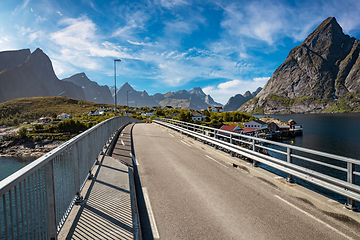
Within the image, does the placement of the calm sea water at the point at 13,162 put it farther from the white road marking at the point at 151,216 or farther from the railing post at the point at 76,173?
the white road marking at the point at 151,216

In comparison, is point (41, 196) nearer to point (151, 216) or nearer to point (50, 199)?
point (50, 199)

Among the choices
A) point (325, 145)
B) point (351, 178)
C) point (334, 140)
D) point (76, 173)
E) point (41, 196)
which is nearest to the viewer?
point (41, 196)

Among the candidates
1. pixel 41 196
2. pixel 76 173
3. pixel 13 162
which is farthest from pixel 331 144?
pixel 13 162

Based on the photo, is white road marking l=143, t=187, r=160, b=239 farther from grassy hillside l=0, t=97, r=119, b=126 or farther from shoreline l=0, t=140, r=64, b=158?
grassy hillside l=0, t=97, r=119, b=126

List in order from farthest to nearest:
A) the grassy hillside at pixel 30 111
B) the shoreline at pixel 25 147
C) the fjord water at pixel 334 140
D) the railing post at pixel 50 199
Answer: the grassy hillside at pixel 30 111, the shoreline at pixel 25 147, the fjord water at pixel 334 140, the railing post at pixel 50 199

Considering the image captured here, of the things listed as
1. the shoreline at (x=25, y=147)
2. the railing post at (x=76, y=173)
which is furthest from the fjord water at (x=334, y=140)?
the shoreline at (x=25, y=147)

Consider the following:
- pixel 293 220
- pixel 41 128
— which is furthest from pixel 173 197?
pixel 41 128

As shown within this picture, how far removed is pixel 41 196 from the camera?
258 centimetres

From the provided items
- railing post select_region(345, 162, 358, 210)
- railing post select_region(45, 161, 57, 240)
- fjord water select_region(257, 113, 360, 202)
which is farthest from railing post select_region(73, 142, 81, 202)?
fjord water select_region(257, 113, 360, 202)

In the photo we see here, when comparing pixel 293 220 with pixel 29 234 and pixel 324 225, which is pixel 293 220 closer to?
pixel 324 225

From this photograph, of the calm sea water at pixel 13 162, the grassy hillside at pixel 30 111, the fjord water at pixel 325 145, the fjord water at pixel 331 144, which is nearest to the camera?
the fjord water at pixel 331 144

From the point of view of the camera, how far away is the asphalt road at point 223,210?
3633mm

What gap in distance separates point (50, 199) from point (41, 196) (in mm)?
168

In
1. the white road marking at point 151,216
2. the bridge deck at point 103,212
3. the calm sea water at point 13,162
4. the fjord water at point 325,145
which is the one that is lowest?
the calm sea water at point 13,162
